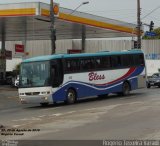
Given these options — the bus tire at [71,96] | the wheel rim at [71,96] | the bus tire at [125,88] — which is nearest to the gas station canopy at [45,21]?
the bus tire at [125,88]

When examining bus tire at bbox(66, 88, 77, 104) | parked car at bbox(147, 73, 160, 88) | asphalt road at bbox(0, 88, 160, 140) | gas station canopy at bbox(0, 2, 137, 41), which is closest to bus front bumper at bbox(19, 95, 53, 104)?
bus tire at bbox(66, 88, 77, 104)

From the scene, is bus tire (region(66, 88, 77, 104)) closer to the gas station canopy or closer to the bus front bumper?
the bus front bumper

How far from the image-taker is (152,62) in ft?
202

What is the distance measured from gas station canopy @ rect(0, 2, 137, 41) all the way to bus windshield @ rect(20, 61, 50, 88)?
44.4ft

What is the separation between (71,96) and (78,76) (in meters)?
1.35

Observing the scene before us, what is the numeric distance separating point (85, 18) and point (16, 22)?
21.2 feet

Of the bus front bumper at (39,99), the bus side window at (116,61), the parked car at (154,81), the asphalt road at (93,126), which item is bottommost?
the asphalt road at (93,126)

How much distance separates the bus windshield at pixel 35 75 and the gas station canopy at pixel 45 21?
532 inches

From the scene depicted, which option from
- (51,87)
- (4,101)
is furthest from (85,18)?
(51,87)

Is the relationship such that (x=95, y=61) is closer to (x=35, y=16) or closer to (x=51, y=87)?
(x=51, y=87)

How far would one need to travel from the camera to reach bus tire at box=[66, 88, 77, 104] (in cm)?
2720

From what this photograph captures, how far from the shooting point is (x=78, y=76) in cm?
2820

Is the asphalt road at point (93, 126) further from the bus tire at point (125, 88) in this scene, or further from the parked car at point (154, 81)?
the parked car at point (154, 81)

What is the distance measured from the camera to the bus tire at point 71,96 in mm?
27203
